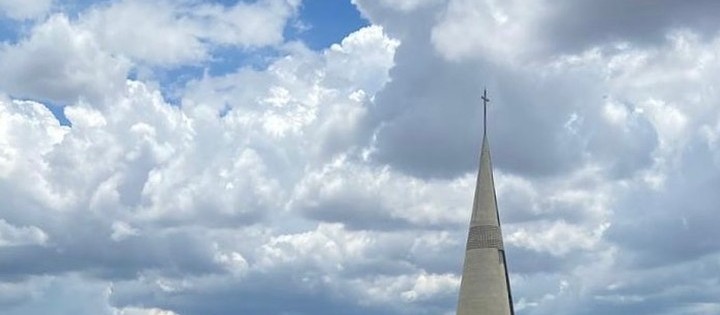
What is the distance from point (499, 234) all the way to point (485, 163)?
6000 millimetres

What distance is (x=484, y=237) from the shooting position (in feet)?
340

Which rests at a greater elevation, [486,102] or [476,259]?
[486,102]

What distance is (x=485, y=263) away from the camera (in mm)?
102625

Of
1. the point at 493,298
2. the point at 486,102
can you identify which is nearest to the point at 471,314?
the point at 493,298

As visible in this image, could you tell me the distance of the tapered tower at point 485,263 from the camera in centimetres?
10175

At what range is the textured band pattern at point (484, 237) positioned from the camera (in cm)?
10344

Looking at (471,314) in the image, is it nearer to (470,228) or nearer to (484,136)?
(470,228)

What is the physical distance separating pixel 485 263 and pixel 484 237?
2.12 metres

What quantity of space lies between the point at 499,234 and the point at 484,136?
886cm

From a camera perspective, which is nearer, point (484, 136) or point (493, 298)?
point (493, 298)

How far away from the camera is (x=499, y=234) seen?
342 ft

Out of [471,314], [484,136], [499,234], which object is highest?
[484,136]

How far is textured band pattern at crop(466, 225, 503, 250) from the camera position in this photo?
339 feet

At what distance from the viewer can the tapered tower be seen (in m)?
102
